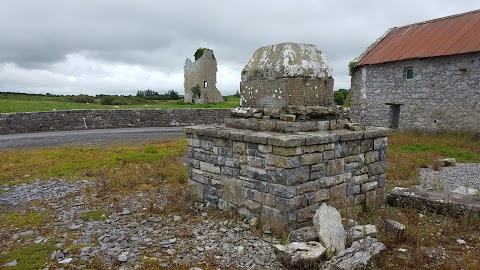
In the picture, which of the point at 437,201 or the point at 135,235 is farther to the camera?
the point at 437,201

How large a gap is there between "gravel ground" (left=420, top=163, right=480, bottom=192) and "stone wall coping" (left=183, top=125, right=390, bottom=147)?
3.01 m

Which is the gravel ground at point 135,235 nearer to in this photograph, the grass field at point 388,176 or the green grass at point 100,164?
the grass field at point 388,176

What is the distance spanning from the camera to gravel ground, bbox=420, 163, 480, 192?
8.39 m

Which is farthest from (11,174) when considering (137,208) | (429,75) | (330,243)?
(429,75)

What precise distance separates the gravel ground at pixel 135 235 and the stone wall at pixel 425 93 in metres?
15.1

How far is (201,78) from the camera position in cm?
3622

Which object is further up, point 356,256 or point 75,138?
point 356,256

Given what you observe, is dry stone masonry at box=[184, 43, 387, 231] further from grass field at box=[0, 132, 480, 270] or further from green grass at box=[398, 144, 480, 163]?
green grass at box=[398, 144, 480, 163]

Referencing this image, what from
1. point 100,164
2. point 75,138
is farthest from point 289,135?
point 75,138

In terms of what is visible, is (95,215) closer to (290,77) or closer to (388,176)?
(290,77)

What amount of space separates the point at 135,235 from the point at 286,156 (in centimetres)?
257

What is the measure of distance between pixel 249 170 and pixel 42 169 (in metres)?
7.35

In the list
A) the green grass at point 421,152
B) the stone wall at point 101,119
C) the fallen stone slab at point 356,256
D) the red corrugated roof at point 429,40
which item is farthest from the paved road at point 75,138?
the fallen stone slab at point 356,256

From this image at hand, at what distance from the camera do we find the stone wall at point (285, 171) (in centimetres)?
516
